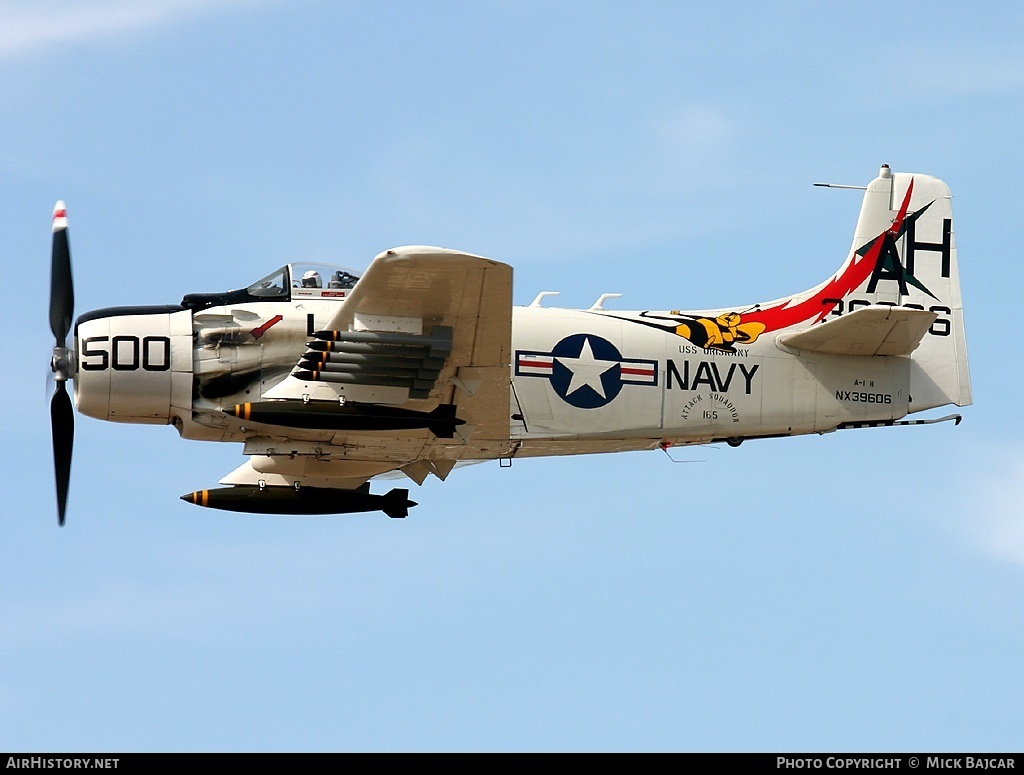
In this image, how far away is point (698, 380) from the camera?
19484 mm

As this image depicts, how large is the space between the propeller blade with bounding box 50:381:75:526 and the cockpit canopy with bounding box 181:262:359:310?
2055 millimetres

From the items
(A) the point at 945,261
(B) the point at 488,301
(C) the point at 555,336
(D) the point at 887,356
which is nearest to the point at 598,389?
(C) the point at 555,336

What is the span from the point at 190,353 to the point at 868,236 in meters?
9.87

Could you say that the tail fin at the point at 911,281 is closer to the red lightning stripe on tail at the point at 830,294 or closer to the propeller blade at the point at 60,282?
the red lightning stripe on tail at the point at 830,294

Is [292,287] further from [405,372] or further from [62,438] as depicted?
[62,438]

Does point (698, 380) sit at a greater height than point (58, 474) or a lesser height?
greater

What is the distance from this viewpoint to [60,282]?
18750 mm

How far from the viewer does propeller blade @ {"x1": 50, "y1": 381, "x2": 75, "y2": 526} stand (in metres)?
18.7

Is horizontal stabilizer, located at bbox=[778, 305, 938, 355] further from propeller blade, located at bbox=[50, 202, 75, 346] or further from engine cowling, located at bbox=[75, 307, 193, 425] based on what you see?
propeller blade, located at bbox=[50, 202, 75, 346]

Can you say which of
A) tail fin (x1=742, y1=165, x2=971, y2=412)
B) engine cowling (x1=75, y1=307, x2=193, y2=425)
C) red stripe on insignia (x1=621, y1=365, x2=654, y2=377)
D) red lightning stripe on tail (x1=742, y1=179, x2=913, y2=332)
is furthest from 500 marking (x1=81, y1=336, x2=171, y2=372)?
tail fin (x1=742, y1=165, x2=971, y2=412)

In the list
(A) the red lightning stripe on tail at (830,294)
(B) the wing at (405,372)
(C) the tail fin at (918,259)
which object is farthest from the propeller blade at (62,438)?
(C) the tail fin at (918,259)
